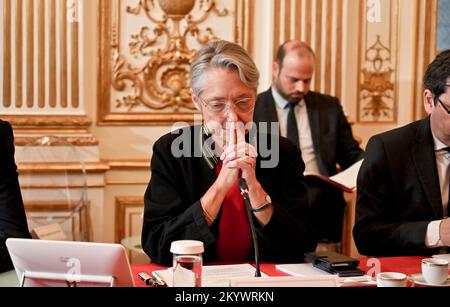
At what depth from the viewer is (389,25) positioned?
16.4ft

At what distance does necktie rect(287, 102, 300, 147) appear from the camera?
4452 mm

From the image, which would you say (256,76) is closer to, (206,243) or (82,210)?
(206,243)

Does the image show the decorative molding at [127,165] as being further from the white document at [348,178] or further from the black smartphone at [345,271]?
the black smartphone at [345,271]

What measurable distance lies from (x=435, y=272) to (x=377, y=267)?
0.82 ft

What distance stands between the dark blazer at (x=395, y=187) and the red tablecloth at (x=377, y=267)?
0.60ft

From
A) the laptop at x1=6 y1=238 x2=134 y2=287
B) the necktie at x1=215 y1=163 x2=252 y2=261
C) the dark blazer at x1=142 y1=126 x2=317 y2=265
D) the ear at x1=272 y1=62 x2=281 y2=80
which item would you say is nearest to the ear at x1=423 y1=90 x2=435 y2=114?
the dark blazer at x1=142 y1=126 x2=317 y2=265

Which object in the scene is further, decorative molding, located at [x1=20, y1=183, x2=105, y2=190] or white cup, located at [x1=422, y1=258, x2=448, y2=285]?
decorative molding, located at [x1=20, y1=183, x2=105, y2=190]

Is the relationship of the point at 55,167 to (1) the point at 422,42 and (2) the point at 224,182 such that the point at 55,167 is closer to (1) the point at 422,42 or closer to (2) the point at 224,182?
(2) the point at 224,182

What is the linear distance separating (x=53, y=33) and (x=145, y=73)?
0.63m

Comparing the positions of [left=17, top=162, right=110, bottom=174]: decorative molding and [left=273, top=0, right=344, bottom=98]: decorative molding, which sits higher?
[left=273, top=0, right=344, bottom=98]: decorative molding

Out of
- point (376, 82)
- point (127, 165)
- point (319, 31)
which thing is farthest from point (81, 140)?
point (376, 82)

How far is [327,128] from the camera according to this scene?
452cm

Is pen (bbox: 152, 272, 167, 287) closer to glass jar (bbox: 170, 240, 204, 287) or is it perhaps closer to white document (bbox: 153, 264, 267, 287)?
white document (bbox: 153, 264, 267, 287)

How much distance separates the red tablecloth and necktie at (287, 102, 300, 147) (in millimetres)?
2129
